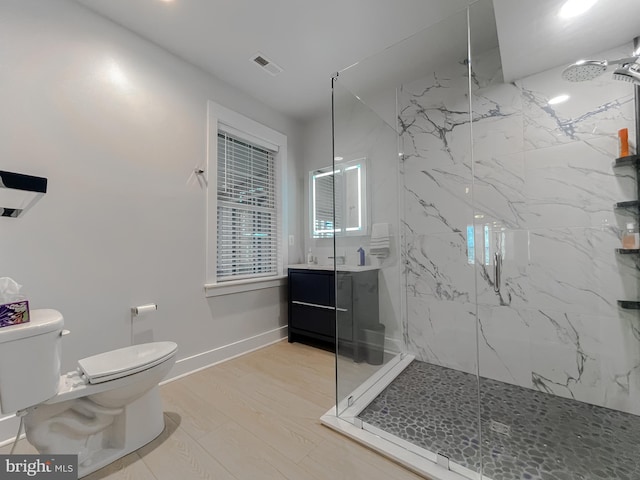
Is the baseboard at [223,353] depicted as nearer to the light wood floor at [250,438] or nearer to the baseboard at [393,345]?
the light wood floor at [250,438]

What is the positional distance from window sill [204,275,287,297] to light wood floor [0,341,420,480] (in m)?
0.67

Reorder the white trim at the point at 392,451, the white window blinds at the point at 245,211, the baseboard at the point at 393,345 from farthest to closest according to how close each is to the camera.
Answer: the white window blinds at the point at 245,211, the baseboard at the point at 393,345, the white trim at the point at 392,451

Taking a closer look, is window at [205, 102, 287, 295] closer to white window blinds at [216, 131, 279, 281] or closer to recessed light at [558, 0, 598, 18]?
white window blinds at [216, 131, 279, 281]

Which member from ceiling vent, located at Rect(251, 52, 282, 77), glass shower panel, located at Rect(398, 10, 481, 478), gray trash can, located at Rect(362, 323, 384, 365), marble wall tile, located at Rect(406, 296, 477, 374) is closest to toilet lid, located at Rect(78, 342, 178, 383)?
gray trash can, located at Rect(362, 323, 384, 365)

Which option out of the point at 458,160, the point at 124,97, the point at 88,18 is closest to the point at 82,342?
the point at 124,97

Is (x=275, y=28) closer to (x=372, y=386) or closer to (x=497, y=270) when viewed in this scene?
(x=497, y=270)

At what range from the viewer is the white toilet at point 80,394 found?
3.55 ft

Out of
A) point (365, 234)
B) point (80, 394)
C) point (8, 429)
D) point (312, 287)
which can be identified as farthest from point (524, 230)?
point (8, 429)

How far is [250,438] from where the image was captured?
1456 mm

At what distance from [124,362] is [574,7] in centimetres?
299

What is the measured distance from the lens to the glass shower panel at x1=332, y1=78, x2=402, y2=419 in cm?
212

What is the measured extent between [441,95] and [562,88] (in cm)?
80

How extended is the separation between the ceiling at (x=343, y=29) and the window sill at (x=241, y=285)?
190cm

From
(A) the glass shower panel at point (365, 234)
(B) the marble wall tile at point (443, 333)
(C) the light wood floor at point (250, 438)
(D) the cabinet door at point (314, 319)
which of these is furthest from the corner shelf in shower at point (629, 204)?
(D) the cabinet door at point (314, 319)
